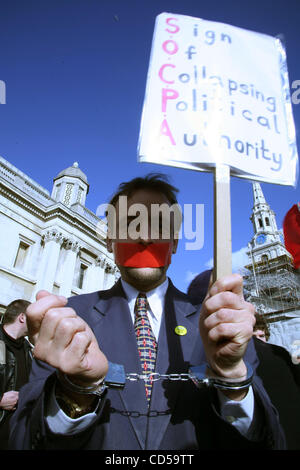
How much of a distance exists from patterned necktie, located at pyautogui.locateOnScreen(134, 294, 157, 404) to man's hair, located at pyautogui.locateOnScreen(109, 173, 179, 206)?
883 millimetres

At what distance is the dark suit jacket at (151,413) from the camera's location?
1.06 metres

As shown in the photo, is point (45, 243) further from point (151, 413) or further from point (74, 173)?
point (151, 413)

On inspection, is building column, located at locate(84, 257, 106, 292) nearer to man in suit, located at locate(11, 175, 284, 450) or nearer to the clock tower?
man in suit, located at locate(11, 175, 284, 450)

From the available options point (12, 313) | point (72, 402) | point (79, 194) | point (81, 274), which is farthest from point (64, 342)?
point (79, 194)

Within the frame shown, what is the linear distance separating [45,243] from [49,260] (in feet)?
4.17

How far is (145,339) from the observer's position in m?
1.48

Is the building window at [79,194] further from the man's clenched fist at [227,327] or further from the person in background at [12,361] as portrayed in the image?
the man's clenched fist at [227,327]

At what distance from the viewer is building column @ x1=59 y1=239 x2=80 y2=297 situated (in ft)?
49.0

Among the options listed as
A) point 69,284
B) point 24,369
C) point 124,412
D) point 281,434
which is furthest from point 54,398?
point 69,284

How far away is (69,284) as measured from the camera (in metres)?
15.3

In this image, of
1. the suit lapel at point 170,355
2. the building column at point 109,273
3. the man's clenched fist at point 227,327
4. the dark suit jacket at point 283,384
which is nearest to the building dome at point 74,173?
the building column at point 109,273

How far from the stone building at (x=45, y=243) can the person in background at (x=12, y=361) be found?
30.0ft

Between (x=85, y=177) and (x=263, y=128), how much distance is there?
2053cm
